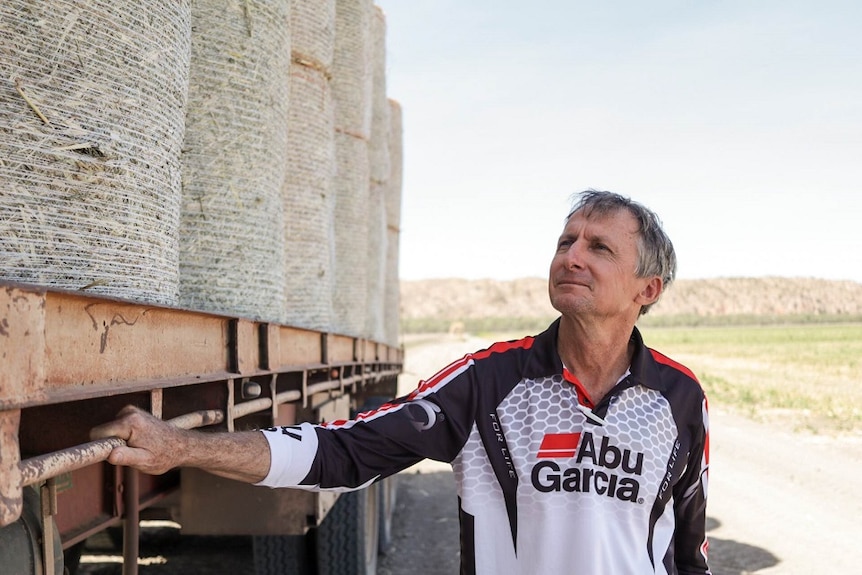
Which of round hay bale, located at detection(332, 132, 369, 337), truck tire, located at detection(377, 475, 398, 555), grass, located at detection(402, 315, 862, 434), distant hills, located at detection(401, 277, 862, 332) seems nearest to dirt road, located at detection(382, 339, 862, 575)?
truck tire, located at detection(377, 475, 398, 555)

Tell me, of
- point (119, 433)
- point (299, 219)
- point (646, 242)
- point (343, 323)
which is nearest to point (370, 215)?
point (343, 323)

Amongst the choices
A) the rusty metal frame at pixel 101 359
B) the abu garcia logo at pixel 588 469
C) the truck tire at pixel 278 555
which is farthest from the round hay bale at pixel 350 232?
the abu garcia logo at pixel 588 469

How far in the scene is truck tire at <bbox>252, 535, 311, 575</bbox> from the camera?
14.9 ft

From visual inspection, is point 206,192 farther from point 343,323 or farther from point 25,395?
point 343,323

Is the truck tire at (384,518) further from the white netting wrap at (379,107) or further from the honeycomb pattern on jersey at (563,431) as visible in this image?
the white netting wrap at (379,107)

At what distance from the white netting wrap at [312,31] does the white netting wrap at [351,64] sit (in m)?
1.91

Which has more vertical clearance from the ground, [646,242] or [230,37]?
[230,37]

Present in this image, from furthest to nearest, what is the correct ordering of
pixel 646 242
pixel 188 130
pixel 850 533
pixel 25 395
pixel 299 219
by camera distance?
pixel 850 533 < pixel 299 219 < pixel 188 130 < pixel 646 242 < pixel 25 395

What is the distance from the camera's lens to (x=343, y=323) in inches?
258

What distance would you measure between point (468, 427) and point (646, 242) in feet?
2.44

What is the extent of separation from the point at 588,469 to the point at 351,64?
18.2ft

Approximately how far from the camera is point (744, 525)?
24.0 ft

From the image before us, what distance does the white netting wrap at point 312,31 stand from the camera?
4.45 m

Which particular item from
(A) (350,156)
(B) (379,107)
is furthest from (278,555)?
(B) (379,107)
